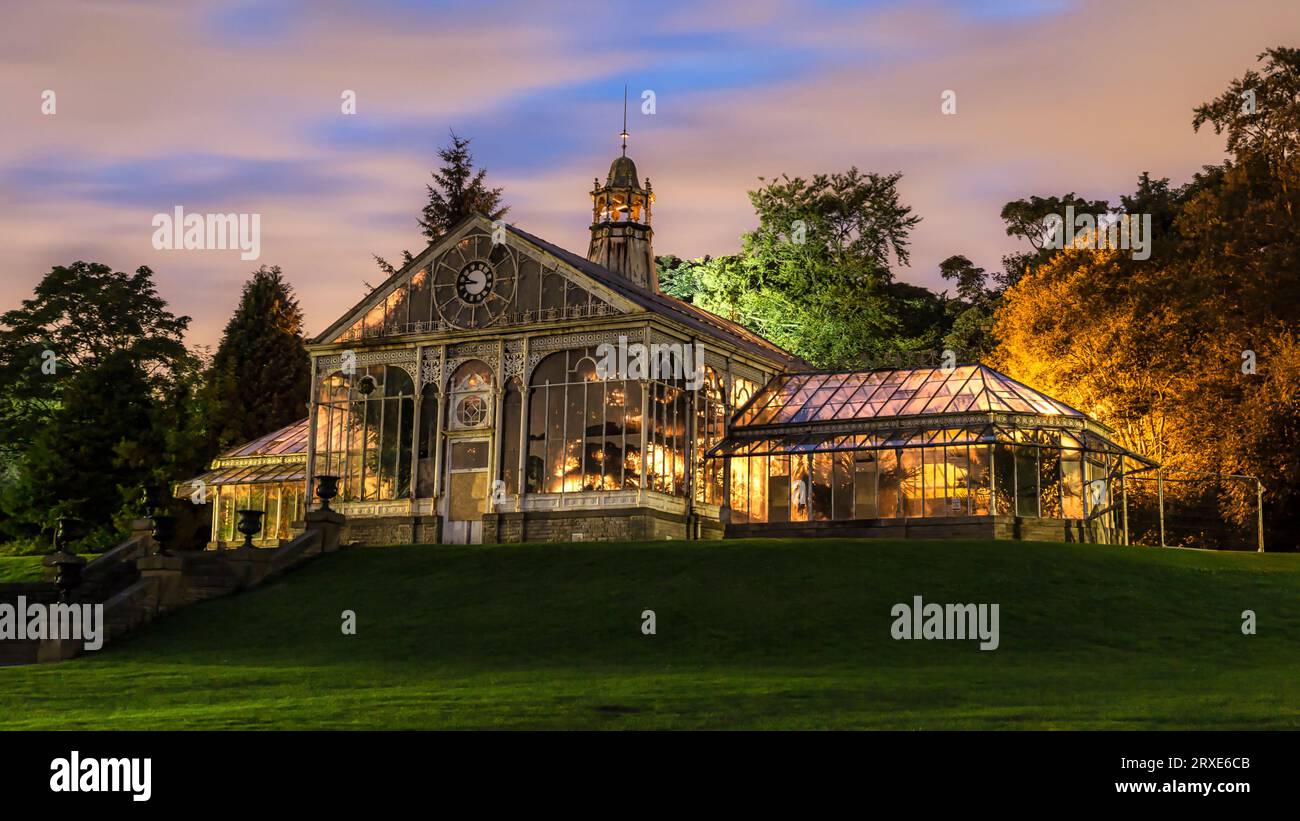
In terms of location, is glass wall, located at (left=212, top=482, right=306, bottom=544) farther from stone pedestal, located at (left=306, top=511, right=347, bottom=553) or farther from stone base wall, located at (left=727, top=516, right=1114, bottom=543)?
stone base wall, located at (left=727, top=516, right=1114, bottom=543)

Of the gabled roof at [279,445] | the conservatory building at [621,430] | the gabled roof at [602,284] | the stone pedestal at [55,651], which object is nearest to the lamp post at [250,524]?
the conservatory building at [621,430]

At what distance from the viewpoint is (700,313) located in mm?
56656

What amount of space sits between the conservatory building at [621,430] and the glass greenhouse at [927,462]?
64 millimetres

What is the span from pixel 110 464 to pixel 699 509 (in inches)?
1197

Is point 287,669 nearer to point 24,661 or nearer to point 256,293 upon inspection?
point 24,661

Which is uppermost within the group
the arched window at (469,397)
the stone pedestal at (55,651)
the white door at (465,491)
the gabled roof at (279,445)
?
the arched window at (469,397)

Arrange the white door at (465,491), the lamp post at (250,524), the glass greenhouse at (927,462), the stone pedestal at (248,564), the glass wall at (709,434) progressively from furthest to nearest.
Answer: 1. the glass wall at (709,434)
2. the white door at (465,491)
3. the glass greenhouse at (927,462)
4. the lamp post at (250,524)
5. the stone pedestal at (248,564)

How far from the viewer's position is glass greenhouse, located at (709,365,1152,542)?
4409cm

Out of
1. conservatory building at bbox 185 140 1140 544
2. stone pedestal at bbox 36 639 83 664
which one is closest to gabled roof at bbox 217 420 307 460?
conservatory building at bbox 185 140 1140 544

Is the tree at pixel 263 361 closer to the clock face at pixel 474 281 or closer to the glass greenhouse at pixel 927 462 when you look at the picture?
the clock face at pixel 474 281

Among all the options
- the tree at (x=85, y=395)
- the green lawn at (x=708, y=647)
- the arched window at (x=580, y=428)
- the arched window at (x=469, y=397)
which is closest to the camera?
the green lawn at (x=708, y=647)

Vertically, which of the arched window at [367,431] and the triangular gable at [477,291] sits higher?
the triangular gable at [477,291]

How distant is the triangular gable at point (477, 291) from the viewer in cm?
4728
